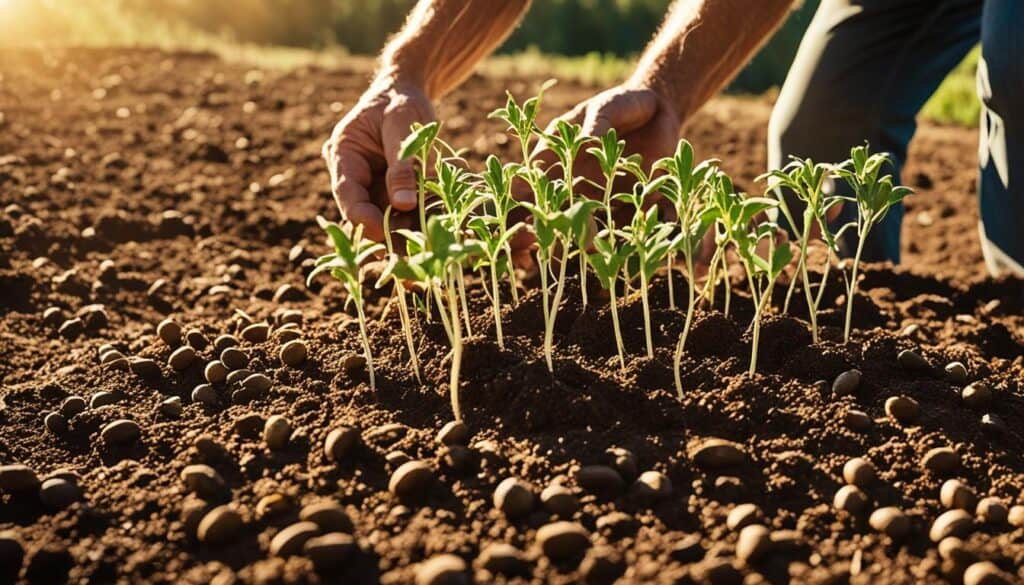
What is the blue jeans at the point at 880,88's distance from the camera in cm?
393

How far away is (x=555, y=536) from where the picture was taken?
1.90 m

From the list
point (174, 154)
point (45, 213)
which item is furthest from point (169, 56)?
point (45, 213)

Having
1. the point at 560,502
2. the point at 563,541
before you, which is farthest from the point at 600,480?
the point at 563,541

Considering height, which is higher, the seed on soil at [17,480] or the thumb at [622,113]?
the thumb at [622,113]

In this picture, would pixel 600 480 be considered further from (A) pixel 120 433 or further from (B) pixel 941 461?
(A) pixel 120 433

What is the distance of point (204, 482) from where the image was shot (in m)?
2.12

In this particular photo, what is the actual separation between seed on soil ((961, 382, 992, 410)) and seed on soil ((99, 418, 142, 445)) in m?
1.90

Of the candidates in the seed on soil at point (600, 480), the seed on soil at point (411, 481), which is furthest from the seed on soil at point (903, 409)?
the seed on soil at point (411, 481)

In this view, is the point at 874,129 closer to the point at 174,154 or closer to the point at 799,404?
the point at 799,404

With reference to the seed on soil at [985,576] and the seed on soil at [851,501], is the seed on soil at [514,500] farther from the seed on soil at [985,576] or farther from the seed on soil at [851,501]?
the seed on soil at [985,576]

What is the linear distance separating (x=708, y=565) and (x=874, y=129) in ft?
9.70

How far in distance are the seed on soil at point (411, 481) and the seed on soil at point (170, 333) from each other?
112 cm

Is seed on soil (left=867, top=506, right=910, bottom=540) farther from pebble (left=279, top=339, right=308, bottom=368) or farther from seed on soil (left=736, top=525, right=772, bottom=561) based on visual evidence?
pebble (left=279, top=339, right=308, bottom=368)

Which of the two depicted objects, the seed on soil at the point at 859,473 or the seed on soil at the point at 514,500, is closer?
the seed on soil at the point at 514,500
